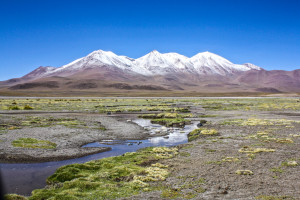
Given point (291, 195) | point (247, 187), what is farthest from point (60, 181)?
point (291, 195)

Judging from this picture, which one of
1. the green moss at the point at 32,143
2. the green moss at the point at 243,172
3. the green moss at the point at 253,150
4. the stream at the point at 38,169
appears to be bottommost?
the stream at the point at 38,169

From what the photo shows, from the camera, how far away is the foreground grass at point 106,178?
38.5 feet

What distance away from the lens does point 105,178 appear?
46.3 feet

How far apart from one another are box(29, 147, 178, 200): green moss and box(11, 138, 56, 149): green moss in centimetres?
739

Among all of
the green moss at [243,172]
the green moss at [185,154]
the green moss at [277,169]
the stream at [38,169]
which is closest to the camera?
the stream at [38,169]

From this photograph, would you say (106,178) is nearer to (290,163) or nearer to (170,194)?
(170,194)

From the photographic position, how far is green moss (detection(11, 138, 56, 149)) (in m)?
21.6

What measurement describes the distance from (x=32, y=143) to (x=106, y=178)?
38.5 ft

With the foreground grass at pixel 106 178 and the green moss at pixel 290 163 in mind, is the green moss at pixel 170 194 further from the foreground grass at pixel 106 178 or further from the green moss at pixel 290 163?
the green moss at pixel 290 163

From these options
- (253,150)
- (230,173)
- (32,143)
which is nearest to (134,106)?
(32,143)

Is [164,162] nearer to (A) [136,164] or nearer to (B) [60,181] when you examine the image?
(A) [136,164]

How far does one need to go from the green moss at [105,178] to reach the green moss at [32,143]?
7.39m

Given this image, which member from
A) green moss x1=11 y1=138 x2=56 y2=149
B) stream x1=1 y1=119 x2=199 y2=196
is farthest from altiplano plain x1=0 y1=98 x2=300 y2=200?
stream x1=1 y1=119 x2=199 y2=196

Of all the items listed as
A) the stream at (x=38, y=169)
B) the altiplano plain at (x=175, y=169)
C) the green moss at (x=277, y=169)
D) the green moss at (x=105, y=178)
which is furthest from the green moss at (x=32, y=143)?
the green moss at (x=277, y=169)
